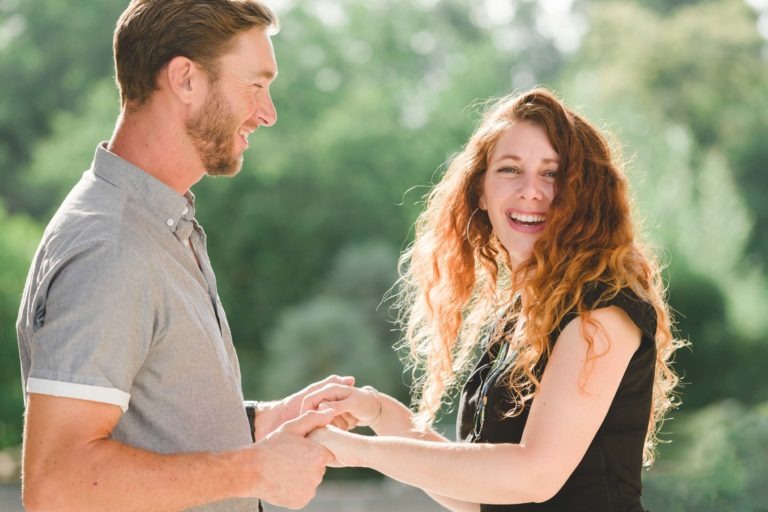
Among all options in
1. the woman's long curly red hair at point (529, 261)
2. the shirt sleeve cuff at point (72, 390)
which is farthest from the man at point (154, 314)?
the woman's long curly red hair at point (529, 261)

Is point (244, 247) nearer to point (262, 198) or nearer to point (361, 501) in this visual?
point (262, 198)

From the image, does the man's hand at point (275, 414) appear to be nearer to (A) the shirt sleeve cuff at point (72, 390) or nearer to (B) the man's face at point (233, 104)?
(B) the man's face at point (233, 104)

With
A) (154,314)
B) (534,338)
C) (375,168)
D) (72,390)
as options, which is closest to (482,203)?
(534,338)

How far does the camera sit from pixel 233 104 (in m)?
2.13

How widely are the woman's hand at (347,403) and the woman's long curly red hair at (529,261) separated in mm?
122

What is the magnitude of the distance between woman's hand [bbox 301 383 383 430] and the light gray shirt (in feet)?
1.49

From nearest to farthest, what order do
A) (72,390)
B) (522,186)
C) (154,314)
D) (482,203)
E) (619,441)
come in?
(72,390)
(154,314)
(619,441)
(522,186)
(482,203)

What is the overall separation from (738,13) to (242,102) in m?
20.8

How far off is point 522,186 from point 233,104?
665 mm

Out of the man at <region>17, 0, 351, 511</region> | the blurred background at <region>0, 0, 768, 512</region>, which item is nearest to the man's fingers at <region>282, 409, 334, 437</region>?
the man at <region>17, 0, 351, 511</region>

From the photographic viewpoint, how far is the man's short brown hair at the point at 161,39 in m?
2.01

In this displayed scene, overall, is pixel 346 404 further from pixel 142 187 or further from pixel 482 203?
pixel 142 187

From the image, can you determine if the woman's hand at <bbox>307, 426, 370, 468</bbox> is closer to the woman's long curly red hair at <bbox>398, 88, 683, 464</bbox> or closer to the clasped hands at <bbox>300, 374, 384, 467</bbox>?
the clasped hands at <bbox>300, 374, 384, 467</bbox>

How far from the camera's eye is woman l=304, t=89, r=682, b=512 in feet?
6.63
